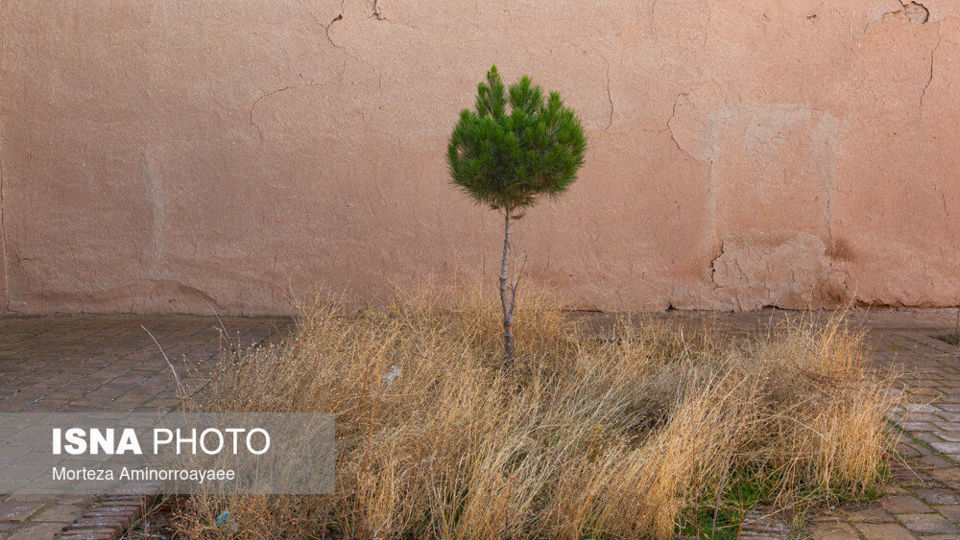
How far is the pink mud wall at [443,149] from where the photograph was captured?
643 centimetres

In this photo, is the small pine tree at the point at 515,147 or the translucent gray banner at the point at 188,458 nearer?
the translucent gray banner at the point at 188,458

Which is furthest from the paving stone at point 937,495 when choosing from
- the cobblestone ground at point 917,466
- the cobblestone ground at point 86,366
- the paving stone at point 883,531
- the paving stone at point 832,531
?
the cobblestone ground at point 86,366

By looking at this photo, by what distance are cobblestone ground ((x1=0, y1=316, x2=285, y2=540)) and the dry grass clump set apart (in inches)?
23.0

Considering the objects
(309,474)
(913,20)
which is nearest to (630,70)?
(913,20)

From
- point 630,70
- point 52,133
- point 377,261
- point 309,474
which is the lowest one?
point 309,474

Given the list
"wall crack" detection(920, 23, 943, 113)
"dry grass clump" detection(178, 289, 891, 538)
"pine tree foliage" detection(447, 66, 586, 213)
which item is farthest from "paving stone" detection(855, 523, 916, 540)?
"wall crack" detection(920, 23, 943, 113)

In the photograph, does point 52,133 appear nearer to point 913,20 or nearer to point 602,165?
point 602,165

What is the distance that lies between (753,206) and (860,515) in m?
3.97

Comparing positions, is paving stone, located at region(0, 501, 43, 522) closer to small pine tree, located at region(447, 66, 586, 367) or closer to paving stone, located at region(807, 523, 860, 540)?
small pine tree, located at region(447, 66, 586, 367)

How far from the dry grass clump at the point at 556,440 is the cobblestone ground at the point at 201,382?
8.8 inches

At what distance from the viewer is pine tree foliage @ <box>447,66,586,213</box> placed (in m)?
4.07

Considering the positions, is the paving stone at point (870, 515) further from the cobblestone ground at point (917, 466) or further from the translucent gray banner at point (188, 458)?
the translucent gray banner at point (188, 458)

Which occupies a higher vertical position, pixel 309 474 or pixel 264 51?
pixel 264 51

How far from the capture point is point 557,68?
648 cm
